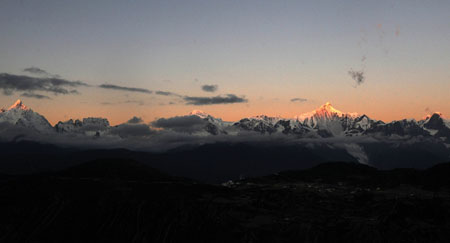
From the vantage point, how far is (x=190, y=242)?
180625 mm

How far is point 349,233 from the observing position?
174m

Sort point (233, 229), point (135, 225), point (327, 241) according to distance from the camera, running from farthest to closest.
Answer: point (135, 225) < point (233, 229) < point (327, 241)

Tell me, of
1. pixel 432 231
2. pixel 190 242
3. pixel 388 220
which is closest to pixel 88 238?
pixel 190 242

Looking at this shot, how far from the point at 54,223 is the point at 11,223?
69.7 feet

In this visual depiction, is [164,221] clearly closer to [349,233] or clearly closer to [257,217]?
[257,217]

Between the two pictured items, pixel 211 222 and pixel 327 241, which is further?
pixel 211 222

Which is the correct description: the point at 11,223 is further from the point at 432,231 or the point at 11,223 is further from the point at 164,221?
the point at 432,231

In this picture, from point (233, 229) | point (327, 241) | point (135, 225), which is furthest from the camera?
point (135, 225)

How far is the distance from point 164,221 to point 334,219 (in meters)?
82.9

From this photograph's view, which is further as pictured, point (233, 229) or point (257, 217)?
point (257, 217)

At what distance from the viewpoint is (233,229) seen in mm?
180875

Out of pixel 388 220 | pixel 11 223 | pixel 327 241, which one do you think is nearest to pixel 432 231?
pixel 388 220

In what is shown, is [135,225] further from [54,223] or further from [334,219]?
[334,219]

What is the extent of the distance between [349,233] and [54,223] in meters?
138
